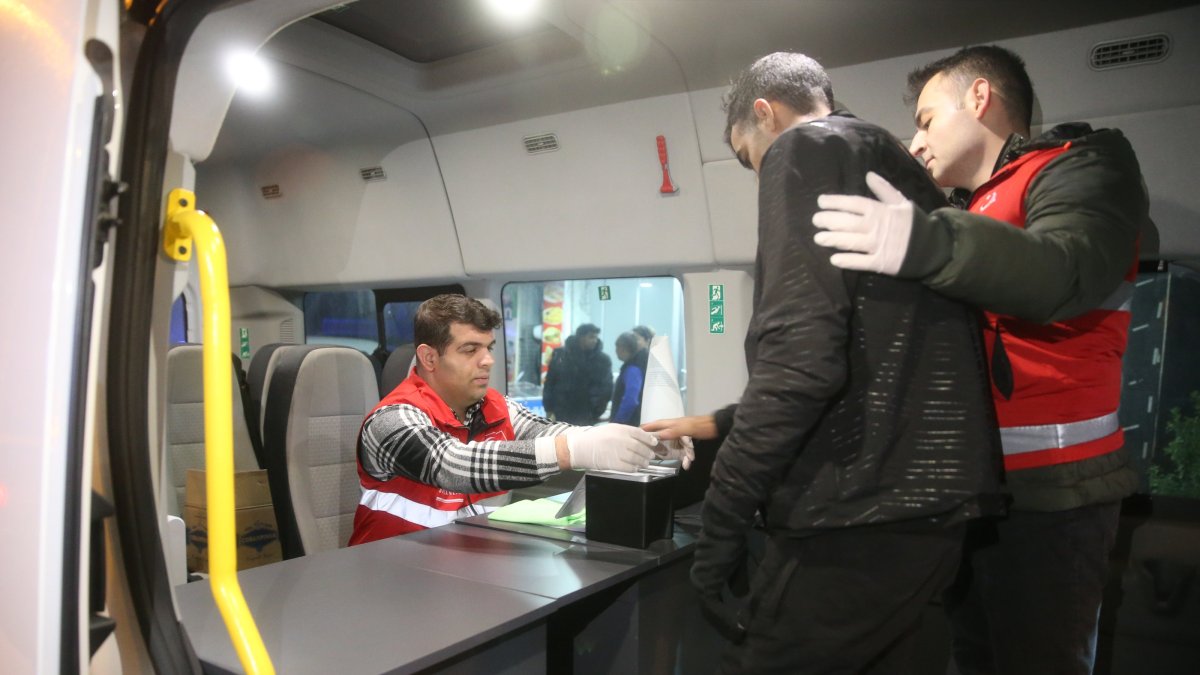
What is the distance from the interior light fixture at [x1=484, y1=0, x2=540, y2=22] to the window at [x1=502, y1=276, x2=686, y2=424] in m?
2.46

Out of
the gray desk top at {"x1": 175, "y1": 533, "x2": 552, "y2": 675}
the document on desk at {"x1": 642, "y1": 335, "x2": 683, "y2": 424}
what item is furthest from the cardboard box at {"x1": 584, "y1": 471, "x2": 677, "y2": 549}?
the gray desk top at {"x1": 175, "y1": 533, "x2": 552, "y2": 675}

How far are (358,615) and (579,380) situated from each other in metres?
4.55

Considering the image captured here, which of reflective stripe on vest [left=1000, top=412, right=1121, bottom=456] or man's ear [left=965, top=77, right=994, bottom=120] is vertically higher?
man's ear [left=965, top=77, right=994, bottom=120]

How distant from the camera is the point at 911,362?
1384 mm

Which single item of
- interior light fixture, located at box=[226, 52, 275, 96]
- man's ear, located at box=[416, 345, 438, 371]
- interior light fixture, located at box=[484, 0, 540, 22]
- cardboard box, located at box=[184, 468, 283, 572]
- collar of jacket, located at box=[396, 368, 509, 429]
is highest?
interior light fixture, located at box=[226, 52, 275, 96]

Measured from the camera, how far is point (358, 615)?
5.69 ft

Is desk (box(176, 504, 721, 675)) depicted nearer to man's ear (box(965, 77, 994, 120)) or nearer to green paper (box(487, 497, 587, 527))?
green paper (box(487, 497, 587, 527))

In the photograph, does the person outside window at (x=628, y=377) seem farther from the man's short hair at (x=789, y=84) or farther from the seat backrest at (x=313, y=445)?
the man's short hair at (x=789, y=84)

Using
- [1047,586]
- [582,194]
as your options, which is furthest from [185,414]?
[1047,586]

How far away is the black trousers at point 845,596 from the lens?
4.52 ft

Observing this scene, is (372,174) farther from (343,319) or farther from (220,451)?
(220,451)

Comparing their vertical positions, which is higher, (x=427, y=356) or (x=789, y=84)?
(x=789, y=84)

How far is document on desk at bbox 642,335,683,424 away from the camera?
2707 mm

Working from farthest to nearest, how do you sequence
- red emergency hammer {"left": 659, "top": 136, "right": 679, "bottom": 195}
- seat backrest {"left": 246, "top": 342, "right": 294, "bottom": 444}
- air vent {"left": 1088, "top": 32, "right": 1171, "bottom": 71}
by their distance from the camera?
1. seat backrest {"left": 246, "top": 342, "right": 294, "bottom": 444}
2. red emergency hammer {"left": 659, "top": 136, "right": 679, "bottom": 195}
3. air vent {"left": 1088, "top": 32, "right": 1171, "bottom": 71}
